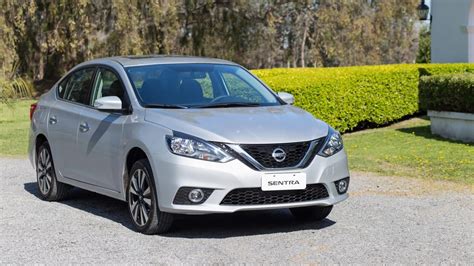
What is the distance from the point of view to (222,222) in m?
8.52

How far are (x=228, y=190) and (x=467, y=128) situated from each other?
9.48m

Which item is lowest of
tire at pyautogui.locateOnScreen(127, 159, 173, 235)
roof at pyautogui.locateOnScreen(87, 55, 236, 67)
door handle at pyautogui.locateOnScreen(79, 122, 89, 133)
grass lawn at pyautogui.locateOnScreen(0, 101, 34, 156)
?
grass lawn at pyautogui.locateOnScreen(0, 101, 34, 156)

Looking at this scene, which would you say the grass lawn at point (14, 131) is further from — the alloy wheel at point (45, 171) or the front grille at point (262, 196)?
the front grille at point (262, 196)

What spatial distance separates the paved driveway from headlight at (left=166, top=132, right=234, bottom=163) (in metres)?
0.77

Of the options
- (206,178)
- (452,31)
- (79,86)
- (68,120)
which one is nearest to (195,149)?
(206,178)

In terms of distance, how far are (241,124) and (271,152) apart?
0.43 meters

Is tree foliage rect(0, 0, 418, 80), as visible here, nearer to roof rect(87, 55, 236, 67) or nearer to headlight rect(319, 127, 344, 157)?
roof rect(87, 55, 236, 67)

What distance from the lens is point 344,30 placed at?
44406 millimetres

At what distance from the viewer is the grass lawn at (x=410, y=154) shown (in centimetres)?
1218

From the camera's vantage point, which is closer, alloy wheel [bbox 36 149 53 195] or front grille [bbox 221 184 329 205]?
front grille [bbox 221 184 329 205]

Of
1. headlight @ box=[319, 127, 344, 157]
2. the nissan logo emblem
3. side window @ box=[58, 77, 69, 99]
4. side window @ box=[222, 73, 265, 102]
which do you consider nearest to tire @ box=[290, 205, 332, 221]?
headlight @ box=[319, 127, 344, 157]

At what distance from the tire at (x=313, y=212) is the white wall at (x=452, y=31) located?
17.6 meters

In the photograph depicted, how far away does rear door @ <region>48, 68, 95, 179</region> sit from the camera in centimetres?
922

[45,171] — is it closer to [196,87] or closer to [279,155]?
[196,87]
